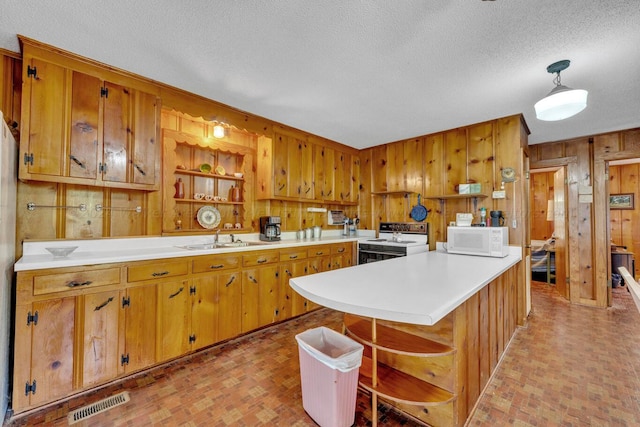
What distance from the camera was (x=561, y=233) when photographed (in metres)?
4.26

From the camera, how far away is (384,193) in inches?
170

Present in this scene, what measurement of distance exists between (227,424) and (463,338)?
4.82ft

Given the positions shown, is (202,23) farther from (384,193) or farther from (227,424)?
(384,193)

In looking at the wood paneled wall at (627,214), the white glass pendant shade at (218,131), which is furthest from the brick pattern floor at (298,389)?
the wood paneled wall at (627,214)

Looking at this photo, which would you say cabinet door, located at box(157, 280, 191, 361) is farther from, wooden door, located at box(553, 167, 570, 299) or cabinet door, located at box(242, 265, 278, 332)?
wooden door, located at box(553, 167, 570, 299)

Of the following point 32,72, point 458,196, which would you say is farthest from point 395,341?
point 32,72

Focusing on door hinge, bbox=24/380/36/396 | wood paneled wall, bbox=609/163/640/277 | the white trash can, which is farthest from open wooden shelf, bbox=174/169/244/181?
wood paneled wall, bbox=609/163/640/277

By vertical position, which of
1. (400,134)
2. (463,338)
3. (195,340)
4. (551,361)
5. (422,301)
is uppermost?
(400,134)

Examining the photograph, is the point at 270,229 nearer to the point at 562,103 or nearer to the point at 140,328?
the point at 140,328

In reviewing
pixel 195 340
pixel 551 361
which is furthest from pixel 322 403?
pixel 551 361

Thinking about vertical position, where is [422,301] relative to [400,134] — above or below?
below

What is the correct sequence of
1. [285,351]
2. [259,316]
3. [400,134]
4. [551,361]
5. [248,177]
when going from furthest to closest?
[400,134] → [248,177] → [259,316] → [285,351] → [551,361]

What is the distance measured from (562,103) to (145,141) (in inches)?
133

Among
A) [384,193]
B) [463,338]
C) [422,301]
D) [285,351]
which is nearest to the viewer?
[422,301]
